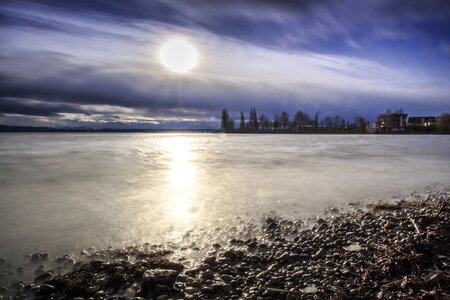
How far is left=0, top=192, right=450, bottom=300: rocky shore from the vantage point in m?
4.05

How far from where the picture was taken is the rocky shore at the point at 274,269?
4051 millimetres

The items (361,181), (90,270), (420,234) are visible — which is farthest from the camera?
(361,181)

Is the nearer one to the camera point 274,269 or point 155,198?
point 274,269

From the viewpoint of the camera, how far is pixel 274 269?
467 centimetres

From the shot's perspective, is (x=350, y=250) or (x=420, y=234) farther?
(x=420, y=234)

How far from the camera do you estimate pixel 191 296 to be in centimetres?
404

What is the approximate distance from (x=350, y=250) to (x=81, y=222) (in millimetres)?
5908

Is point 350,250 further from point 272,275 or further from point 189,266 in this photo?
point 189,266

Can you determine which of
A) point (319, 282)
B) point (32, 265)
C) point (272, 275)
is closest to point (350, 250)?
point (319, 282)

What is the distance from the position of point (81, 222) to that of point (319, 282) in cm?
551

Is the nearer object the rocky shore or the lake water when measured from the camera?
the rocky shore

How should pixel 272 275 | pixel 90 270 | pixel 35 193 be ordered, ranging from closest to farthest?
pixel 272 275
pixel 90 270
pixel 35 193

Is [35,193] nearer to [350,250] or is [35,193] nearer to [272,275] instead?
[272,275]

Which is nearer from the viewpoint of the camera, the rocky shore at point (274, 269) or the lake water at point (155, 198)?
the rocky shore at point (274, 269)
